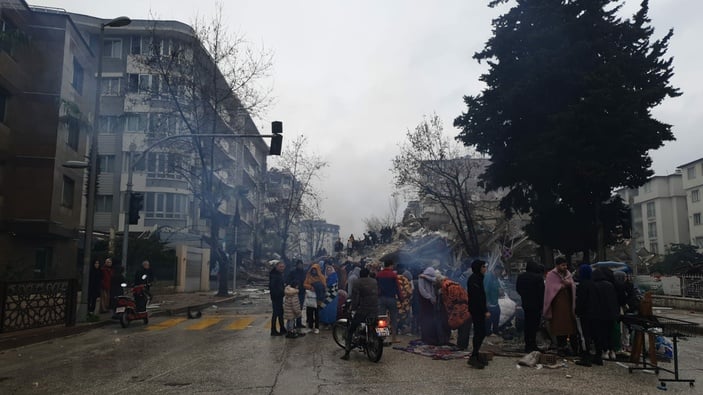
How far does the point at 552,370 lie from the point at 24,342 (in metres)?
10.6

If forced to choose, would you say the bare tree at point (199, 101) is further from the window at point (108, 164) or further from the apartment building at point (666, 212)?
the apartment building at point (666, 212)

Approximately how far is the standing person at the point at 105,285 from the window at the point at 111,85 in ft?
100

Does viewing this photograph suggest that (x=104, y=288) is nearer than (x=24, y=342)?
No

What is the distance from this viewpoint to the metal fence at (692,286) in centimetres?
2277

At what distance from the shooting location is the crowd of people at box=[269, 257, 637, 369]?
8.89 meters

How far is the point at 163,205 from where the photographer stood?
4366cm

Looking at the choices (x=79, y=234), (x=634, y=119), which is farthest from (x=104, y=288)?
(x=634, y=119)

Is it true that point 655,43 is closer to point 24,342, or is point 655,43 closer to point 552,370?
point 552,370

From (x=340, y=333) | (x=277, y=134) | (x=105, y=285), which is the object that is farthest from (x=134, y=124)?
(x=340, y=333)

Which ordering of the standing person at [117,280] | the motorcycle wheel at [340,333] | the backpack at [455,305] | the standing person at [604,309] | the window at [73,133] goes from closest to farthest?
the standing person at [604,309] < the motorcycle wheel at [340,333] < the backpack at [455,305] < the standing person at [117,280] < the window at [73,133]

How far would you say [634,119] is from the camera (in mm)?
20578

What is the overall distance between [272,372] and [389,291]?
12.0 feet

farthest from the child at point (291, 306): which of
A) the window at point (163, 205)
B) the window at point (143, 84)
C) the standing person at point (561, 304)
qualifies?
the window at point (163, 205)

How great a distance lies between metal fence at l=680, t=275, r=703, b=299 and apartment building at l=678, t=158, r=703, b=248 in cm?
3839
